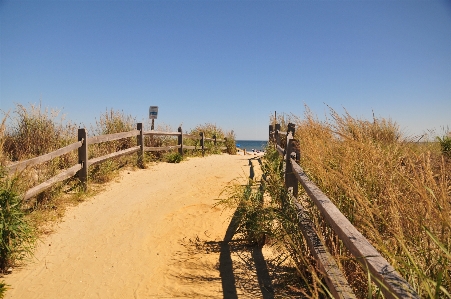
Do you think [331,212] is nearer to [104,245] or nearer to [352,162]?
[352,162]

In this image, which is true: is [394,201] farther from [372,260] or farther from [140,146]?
[140,146]

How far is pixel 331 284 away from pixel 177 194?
6.06 meters

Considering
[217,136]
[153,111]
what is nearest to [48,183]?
[153,111]

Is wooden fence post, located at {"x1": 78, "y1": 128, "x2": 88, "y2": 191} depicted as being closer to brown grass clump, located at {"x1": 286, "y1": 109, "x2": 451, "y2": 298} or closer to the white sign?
brown grass clump, located at {"x1": 286, "y1": 109, "x2": 451, "y2": 298}

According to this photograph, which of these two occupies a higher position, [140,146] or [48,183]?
[140,146]

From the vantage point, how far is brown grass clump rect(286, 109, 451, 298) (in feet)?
6.63

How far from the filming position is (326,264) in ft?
8.68

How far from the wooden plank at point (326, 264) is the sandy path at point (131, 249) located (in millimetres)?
1214

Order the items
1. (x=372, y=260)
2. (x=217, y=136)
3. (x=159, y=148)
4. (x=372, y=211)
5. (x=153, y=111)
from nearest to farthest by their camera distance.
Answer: (x=372, y=260), (x=372, y=211), (x=159, y=148), (x=153, y=111), (x=217, y=136)

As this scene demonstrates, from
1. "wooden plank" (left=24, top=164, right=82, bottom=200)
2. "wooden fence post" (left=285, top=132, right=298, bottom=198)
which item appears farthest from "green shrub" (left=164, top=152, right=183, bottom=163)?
"wooden fence post" (left=285, top=132, right=298, bottom=198)

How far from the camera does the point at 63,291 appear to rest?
13.1 feet

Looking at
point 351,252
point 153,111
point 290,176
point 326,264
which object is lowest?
point 326,264

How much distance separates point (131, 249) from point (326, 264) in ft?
11.1

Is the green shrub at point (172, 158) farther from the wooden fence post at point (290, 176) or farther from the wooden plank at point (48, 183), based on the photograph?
the wooden fence post at point (290, 176)
